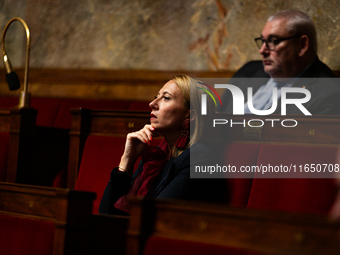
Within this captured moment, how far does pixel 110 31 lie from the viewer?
1965mm

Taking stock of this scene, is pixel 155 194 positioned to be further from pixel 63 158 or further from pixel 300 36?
pixel 300 36

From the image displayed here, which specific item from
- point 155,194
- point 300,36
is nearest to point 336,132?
point 155,194

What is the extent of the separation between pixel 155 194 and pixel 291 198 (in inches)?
12.0

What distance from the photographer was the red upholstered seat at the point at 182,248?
1.72 feet

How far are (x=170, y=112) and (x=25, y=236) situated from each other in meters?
0.40

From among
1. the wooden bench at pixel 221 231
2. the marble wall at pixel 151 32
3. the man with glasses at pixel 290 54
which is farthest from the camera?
the marble wall at pixel 151 32

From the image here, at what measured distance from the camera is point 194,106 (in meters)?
0.93

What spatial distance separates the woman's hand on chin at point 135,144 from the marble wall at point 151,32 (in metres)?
0.89

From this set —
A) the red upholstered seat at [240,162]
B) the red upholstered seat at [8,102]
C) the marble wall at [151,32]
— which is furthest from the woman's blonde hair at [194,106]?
the red upholstered seat at [8,102]

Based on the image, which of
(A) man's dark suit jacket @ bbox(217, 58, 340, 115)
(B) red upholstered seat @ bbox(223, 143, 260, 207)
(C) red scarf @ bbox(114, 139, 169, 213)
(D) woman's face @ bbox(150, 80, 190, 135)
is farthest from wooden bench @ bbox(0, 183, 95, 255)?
(A) man's dark suit jacket @ bbox(217, 58, 340, 115)

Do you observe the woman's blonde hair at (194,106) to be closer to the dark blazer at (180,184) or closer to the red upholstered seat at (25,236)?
the dark blazer at (180,184)

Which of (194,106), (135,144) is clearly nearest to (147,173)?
(135,144)

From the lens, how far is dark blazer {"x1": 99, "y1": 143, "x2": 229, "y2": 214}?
32.7 inches

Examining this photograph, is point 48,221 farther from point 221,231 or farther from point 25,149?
point 25,149
